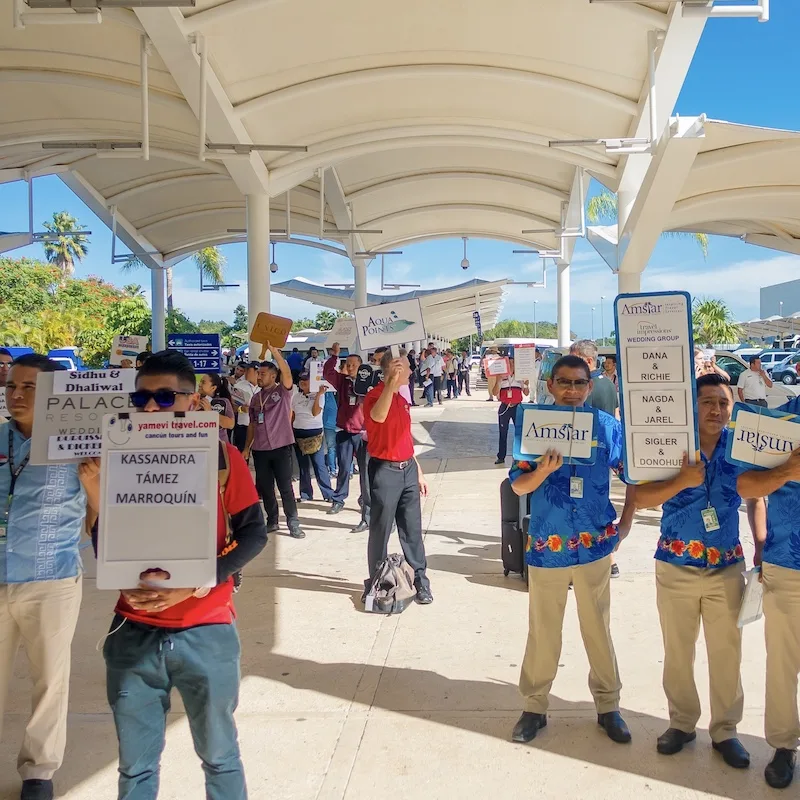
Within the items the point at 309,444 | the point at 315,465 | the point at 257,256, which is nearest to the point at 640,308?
the point at 309,444

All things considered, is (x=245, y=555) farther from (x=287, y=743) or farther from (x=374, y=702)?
(x=374, y=702)

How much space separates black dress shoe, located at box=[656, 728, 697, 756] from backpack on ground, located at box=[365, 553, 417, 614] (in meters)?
2.49

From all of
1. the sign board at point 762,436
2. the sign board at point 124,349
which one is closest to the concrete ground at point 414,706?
the sign board at point 762,436

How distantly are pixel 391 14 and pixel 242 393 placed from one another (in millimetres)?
5382

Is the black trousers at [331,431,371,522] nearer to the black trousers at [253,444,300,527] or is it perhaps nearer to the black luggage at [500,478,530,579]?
the black trousers at [253,444,300,527]

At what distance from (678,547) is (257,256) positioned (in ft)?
42.4

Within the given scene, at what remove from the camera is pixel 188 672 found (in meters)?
2.62

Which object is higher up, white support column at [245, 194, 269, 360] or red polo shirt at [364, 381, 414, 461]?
white support column at [245, 194, 269, 360]

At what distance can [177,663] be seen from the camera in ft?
8.60

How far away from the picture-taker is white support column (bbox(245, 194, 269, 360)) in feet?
49.7

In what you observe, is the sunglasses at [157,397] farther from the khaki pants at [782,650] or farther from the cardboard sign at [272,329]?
the cardboard sign at [272,329]

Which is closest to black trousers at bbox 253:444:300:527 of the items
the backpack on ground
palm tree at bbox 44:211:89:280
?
the backpack on ground

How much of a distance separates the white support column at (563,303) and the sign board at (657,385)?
2410 centimetres

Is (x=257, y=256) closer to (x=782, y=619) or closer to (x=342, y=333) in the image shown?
(x=342, y=333)
